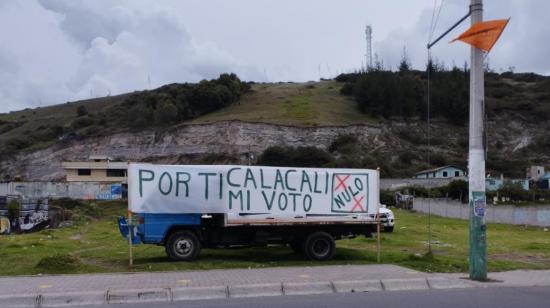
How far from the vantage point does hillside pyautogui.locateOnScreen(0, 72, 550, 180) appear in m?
93.2

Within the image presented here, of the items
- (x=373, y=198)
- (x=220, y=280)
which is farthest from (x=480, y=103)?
(x=220, y=280)

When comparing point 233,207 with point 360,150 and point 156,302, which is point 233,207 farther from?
point 360,150

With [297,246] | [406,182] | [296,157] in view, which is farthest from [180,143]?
[297,246]

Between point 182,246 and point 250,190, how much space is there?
2039mm

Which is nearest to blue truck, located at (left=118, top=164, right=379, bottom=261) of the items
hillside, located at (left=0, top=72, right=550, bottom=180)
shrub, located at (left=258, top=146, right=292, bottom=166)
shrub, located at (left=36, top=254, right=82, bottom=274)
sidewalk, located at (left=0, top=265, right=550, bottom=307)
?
shrub, located at (left=36, top=254, right=82, bottom=274)

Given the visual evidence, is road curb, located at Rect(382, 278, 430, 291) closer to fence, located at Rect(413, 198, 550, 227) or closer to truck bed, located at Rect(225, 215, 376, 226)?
truck bed, located at Rect(225, 215, 376, 226)

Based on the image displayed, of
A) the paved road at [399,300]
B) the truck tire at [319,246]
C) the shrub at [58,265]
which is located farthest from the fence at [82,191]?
the paved road at [399,300]

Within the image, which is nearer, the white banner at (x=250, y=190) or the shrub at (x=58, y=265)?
the shrub at (x=58, y=265)

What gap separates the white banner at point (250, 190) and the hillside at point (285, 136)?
66576 mm

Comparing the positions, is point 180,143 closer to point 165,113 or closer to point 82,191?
point 165,113

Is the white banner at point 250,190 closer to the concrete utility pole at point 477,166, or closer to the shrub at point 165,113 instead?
the concrete utility pole at point 477,166

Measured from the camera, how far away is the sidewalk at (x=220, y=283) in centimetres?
1032

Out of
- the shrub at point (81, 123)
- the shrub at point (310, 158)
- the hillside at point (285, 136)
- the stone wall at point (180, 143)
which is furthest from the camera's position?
the shrub at point (81, 123)

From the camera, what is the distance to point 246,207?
14.7m
